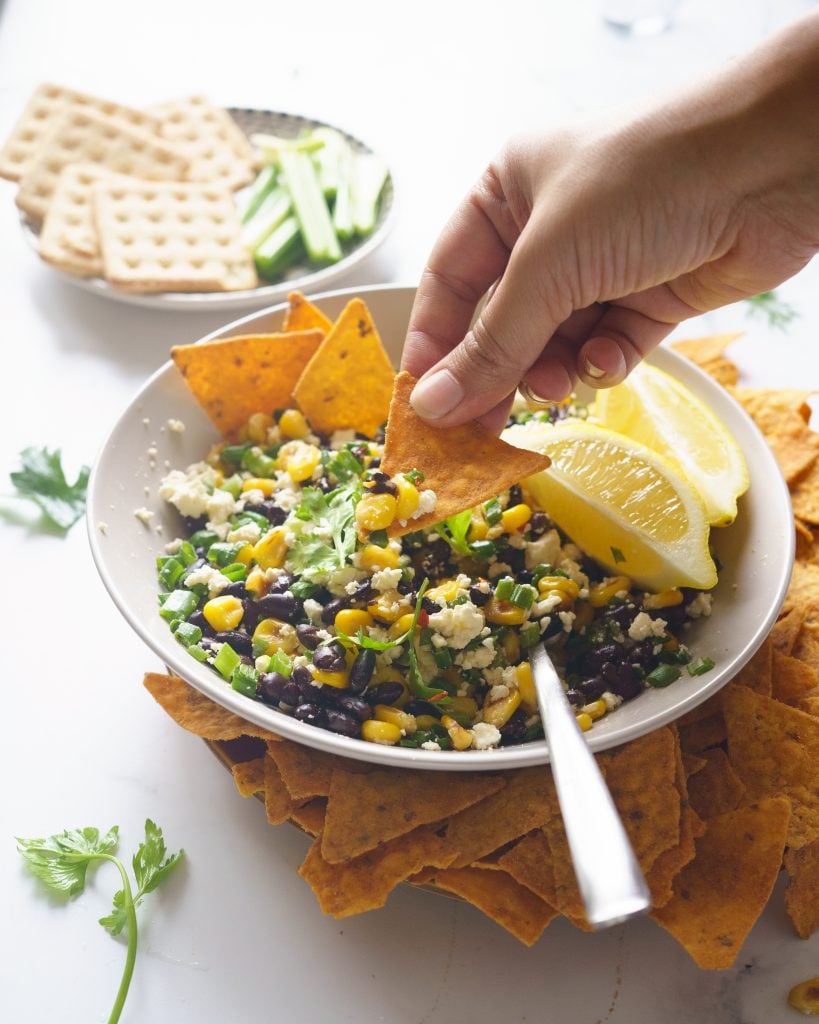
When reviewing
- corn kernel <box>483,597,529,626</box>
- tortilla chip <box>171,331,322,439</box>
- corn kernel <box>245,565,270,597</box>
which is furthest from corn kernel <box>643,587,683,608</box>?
tortilla chip <box>171,331,322,439</box>

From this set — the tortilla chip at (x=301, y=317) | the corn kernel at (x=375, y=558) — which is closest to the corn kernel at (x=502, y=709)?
the corn kernel at (x=375, y=558)

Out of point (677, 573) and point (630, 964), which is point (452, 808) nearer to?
point (630, 964)

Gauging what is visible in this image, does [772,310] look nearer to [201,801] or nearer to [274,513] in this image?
[274,513]

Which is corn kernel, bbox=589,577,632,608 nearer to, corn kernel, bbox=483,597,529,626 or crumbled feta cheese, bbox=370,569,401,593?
corn kernel, bbox=483,597,529,626

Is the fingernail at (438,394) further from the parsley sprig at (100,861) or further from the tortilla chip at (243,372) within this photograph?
the parsley sprig at (100,861)

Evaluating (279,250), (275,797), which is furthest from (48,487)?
(275,797)
